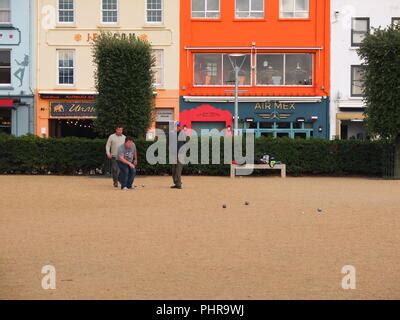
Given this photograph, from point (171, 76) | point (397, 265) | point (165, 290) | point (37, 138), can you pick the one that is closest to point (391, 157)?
point (37, 138)

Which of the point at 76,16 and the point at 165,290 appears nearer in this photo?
the point at 165,290

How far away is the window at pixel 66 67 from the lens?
43.3 meters

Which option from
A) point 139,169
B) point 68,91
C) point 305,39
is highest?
point 305,39

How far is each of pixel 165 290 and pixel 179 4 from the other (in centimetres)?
3738

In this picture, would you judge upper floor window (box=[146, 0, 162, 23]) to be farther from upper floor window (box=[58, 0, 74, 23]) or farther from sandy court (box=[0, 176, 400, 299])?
sandy court (box=[0, 176, 400, 299])

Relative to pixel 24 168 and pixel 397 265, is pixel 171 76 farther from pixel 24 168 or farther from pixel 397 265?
pixel 397 265

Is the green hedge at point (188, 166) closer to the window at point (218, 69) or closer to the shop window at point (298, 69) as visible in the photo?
the window at point (218, 69)

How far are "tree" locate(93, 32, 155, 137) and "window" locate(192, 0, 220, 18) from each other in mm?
14991

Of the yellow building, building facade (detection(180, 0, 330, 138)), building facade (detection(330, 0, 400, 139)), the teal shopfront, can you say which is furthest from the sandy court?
building facade (detection(330, 0, 400, 139))

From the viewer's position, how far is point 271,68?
4400cm

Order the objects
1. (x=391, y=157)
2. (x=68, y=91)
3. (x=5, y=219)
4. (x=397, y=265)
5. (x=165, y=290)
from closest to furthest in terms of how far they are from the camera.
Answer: (x=165, y=290)
(x=397, y=265)
(x=5, y=219)
(x=391, y=157)
(x=68, y=91)

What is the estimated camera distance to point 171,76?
43344mm

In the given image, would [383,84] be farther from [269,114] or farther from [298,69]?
[298,69]

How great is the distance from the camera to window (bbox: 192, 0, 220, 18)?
4378 cm
